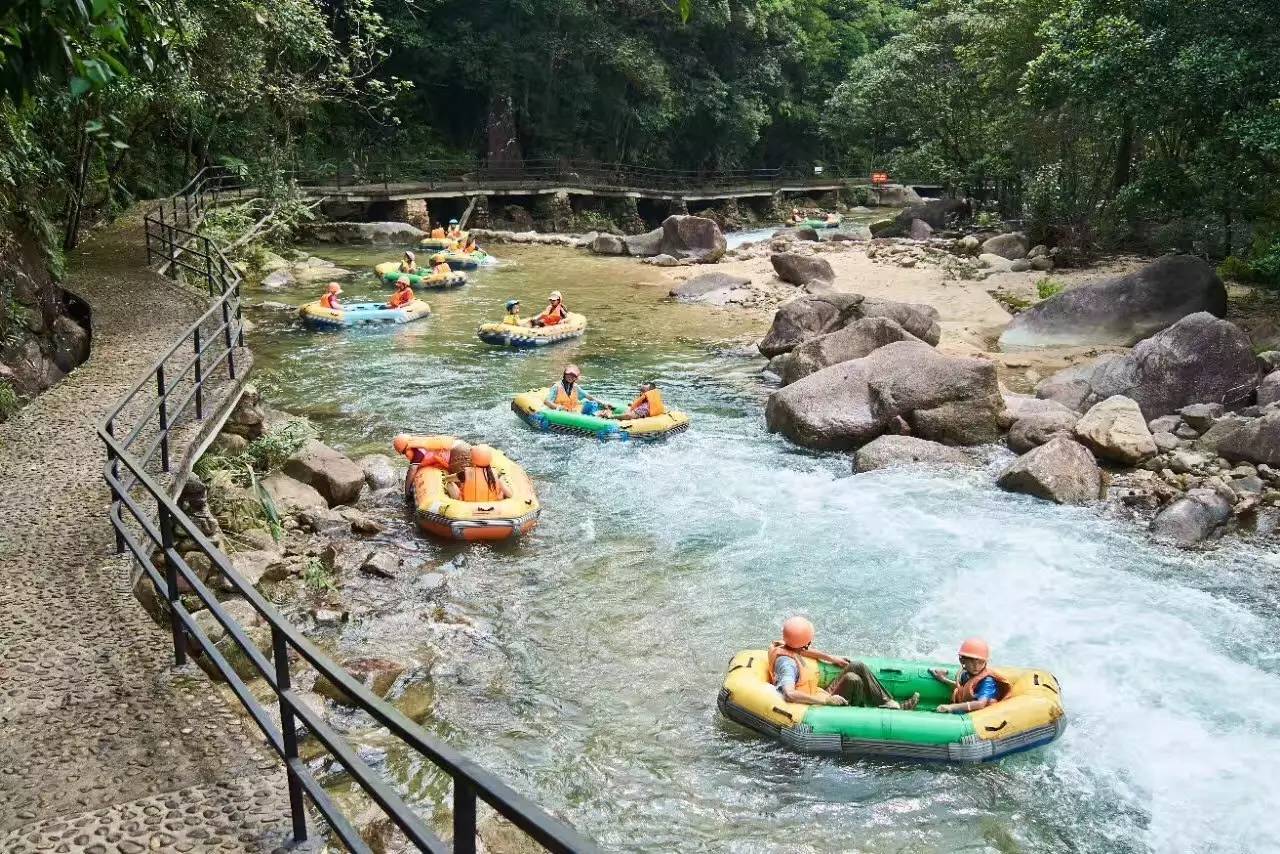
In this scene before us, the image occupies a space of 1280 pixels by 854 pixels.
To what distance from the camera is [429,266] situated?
1081 inches

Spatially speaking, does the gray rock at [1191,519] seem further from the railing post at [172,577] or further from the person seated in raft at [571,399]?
the railing post at [172,577]

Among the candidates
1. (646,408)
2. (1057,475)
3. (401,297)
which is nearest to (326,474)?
(646,408)

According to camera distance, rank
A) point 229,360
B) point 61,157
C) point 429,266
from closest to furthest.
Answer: point 229,360 < point 61,157 < point 429,266

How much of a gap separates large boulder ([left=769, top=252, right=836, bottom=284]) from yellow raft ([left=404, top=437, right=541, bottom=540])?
1596 centimetres

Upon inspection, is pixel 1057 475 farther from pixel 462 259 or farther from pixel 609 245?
pixel 609 245

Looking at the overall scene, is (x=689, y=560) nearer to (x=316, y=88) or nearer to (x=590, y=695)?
(x=590, y=695)

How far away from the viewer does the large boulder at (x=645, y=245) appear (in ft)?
102

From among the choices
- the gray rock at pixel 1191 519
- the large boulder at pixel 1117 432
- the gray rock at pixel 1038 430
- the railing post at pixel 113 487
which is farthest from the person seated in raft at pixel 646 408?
the railing post at pixel 113 487

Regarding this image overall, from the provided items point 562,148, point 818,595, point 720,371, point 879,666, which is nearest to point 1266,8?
point 720,371

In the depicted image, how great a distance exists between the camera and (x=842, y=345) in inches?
600

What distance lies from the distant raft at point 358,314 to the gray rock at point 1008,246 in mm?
14945

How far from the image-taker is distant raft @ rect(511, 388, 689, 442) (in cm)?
1303

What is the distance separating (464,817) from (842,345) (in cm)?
1357

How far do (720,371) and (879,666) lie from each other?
33.9 feet
